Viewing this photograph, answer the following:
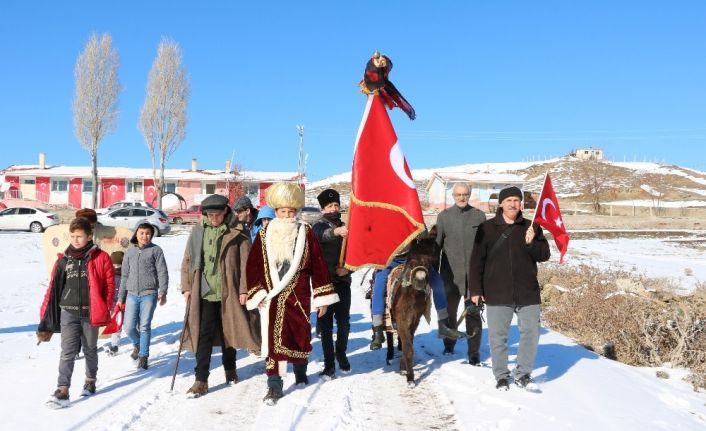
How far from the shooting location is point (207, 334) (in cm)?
575

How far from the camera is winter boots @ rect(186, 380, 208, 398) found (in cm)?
546

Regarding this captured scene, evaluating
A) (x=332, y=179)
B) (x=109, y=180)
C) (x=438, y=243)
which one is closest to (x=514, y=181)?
(x=109, y=180)

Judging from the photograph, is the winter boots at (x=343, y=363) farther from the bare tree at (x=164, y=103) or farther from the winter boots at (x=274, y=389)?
the bare tree at (x=164, y=103)

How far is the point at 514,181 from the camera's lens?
63594 millimetres

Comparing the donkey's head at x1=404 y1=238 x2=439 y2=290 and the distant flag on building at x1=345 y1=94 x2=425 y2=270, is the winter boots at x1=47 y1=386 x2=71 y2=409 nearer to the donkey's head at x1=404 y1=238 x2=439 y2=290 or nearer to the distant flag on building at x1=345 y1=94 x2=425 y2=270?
the distant flag on building at x1=345 y1=94 x2=425 y2=270

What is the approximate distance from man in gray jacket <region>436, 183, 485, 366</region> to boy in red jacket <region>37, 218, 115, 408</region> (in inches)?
138

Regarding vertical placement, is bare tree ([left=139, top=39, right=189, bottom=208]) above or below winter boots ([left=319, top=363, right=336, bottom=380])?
above

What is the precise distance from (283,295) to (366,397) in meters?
1.23

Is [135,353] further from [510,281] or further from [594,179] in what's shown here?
[594,179]

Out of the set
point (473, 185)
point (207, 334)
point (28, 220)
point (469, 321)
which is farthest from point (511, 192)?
point (473, 185)

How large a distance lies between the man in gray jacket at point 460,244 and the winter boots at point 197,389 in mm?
2833

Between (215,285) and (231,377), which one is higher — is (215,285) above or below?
above

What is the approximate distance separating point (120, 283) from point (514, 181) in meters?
60.4

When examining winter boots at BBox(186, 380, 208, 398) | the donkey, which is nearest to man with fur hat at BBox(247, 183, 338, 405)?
winter boots at BBox(186, 380, 208, 398)
